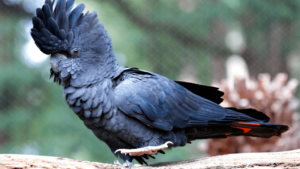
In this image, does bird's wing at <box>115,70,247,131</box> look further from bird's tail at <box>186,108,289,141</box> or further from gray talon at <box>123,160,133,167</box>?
gray talon at <box>123,160,133,167</box>

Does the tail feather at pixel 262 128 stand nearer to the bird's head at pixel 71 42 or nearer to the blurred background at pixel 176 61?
the blurred background at pixel 176 61

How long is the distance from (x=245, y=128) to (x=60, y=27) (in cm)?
98

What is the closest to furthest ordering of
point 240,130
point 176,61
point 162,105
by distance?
1. point 162,105
2. point 240,130
3. point 176,61

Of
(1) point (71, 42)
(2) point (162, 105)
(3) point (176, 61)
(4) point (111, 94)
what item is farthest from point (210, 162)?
(3) point (176, 61)

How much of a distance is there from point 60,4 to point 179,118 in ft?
2.40

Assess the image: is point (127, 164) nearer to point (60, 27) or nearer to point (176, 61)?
point (60, 27)

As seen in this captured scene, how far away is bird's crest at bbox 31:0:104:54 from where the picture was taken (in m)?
1.05

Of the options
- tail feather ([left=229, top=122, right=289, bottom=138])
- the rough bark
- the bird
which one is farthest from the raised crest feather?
tail feather ([left=229, top=122, right=289, bottom=138])

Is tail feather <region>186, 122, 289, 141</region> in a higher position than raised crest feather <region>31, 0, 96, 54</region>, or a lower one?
lower

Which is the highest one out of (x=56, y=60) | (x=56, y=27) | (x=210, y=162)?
(x=56, y=27)

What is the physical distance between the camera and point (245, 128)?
1254mm

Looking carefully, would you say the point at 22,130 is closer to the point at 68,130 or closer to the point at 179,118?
the point at 68,130

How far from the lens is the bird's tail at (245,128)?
1.21 meters

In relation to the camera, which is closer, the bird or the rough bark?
the rough bark
